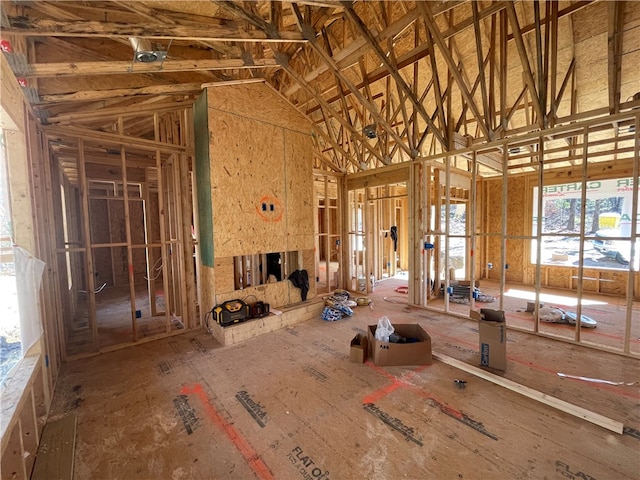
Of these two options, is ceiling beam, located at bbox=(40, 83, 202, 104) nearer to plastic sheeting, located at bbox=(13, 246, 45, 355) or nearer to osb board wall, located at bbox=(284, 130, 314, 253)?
osb board wall, located at bbox=(284, 130, 314, 253)

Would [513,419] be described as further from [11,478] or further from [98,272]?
[98,272]

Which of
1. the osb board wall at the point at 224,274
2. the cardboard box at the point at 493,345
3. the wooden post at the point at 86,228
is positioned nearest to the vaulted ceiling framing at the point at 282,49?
the wooden post at the point at 86,228

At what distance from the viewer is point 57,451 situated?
219 cm

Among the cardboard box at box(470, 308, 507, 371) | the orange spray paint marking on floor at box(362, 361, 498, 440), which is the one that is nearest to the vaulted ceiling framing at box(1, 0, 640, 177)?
the cardboard box at box(470, 308, 507, 371)

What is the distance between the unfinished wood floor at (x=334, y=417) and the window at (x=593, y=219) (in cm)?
468

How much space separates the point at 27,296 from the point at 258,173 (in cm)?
338

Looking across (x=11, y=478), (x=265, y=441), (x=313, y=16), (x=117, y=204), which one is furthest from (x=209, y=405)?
(x=117, y=204)

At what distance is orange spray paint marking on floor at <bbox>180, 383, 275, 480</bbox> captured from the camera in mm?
2008

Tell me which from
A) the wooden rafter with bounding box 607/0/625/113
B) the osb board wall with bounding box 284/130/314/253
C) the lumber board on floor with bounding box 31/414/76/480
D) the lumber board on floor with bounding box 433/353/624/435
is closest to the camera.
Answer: the lumber board on floor with bounding box 31/414/76/480

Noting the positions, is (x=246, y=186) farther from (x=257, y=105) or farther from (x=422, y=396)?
(x=422, y=396)

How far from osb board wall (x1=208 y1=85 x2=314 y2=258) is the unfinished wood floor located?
2044mm

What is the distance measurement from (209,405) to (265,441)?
2.74 ft

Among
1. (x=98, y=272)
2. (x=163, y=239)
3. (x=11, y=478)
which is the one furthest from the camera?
(x=98, y=272)

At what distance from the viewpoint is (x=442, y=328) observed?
4.73 metres
